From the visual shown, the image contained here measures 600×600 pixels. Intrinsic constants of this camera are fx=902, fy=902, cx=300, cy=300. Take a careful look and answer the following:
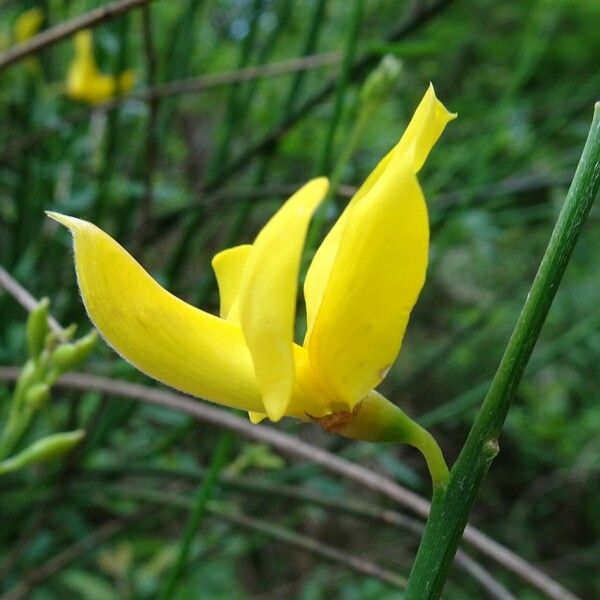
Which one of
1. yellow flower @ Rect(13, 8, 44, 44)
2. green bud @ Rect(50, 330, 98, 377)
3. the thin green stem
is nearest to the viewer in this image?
green bud @ Rect(50, 330, 98, 377)

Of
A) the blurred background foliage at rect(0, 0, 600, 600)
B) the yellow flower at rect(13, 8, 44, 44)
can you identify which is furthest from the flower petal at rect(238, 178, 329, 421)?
the yellow flower at rect(13, 8, 44, 44)

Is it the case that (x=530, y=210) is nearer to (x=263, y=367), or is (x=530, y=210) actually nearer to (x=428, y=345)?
(x=263, y=367)

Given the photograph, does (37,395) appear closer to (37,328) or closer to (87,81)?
(37,328)

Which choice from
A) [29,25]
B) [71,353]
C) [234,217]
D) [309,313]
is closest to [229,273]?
[309,313]

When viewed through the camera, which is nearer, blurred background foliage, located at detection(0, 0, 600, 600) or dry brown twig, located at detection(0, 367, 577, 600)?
dry brown twig, located at detection(0, 367, 577, 600)

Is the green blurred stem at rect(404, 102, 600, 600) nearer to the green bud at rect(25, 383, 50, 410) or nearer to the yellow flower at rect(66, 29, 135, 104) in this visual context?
the green bud at rect(25, 383, 50, 410)

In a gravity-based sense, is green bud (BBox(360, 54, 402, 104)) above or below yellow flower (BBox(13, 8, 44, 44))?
below

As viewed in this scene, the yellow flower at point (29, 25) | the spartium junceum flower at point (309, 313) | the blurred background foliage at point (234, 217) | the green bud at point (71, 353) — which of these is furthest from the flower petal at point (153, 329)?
the yellow flower at point (29, 25)

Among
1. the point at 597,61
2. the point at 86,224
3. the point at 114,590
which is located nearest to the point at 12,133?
the point at 114,590
